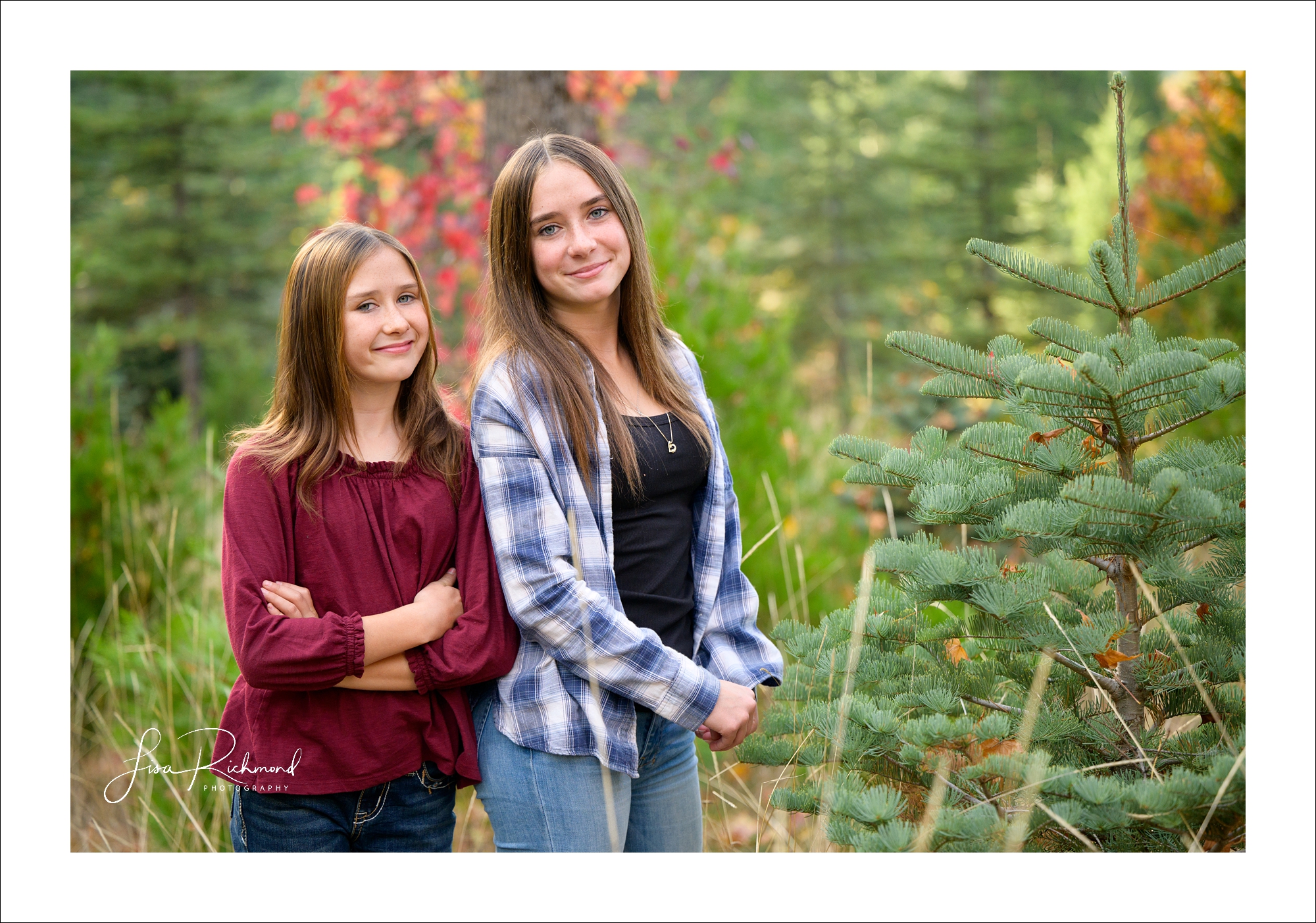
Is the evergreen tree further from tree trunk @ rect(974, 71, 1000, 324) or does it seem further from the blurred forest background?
tree trunk @ rect(974, 71, 1000, 324)

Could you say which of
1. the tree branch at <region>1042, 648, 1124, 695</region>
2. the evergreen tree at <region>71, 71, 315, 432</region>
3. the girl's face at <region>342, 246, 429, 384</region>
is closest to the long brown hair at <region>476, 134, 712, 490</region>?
the girl's face at <region>342, 246, 429, 384</region>

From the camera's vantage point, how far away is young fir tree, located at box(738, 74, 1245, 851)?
160 centimetres

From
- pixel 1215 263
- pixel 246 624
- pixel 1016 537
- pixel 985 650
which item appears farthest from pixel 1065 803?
pixel 246 624

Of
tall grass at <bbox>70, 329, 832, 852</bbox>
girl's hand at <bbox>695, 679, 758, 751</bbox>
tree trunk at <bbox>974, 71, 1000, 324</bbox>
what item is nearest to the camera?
girl's hand at <bbox>695, 679, 758, 751</bbox>

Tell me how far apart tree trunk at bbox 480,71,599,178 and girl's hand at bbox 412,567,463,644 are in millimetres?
2398

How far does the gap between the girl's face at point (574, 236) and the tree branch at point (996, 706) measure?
104 centimetres

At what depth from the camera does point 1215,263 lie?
170 centimetres

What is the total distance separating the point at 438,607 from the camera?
170 centimetres

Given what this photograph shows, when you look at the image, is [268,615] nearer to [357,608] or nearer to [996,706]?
[357,608]

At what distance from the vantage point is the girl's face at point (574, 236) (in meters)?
1.76

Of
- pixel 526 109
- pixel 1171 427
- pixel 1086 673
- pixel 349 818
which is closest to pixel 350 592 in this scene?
pixel 349 818

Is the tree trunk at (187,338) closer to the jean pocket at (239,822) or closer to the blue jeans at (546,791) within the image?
the jean pocket at (239,822)

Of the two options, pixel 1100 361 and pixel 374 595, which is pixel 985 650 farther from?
pixel 374 595

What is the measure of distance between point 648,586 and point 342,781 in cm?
65
